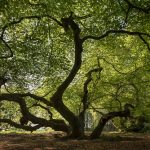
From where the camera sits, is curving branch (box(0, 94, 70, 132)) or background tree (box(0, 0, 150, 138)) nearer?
curving branch (box(0, 94, 70, 132))

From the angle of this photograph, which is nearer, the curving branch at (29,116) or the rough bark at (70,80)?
the curving branch at (29,116)

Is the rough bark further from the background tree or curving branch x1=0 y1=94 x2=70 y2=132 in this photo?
curving branch x1=0 y1=94 x2=70 y2=132

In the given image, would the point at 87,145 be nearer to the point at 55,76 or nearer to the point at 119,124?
the point at 55,76

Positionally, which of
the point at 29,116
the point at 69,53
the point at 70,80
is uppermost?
the point at 69,53

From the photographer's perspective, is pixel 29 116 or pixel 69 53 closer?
pixel 29 116

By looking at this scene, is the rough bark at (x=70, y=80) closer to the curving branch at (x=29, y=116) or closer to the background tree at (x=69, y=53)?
the background tree at (x=69, y=53)

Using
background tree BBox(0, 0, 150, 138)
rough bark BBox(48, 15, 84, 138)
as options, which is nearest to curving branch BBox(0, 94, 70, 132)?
background tree BBox(0, 0, 150, 138)

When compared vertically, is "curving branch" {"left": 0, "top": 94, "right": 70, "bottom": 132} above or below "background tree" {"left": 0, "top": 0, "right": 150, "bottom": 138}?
below

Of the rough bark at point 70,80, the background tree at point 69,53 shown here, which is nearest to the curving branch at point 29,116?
the background tree at point 69,53

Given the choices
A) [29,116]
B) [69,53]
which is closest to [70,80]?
[29,116]

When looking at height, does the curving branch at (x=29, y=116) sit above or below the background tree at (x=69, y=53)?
below

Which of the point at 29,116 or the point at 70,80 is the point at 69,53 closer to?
the point at 70,80

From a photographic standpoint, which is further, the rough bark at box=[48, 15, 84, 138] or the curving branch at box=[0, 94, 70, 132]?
the rough bark at box=[48, 15, 84, 138]

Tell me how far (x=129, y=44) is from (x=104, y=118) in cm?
1380
